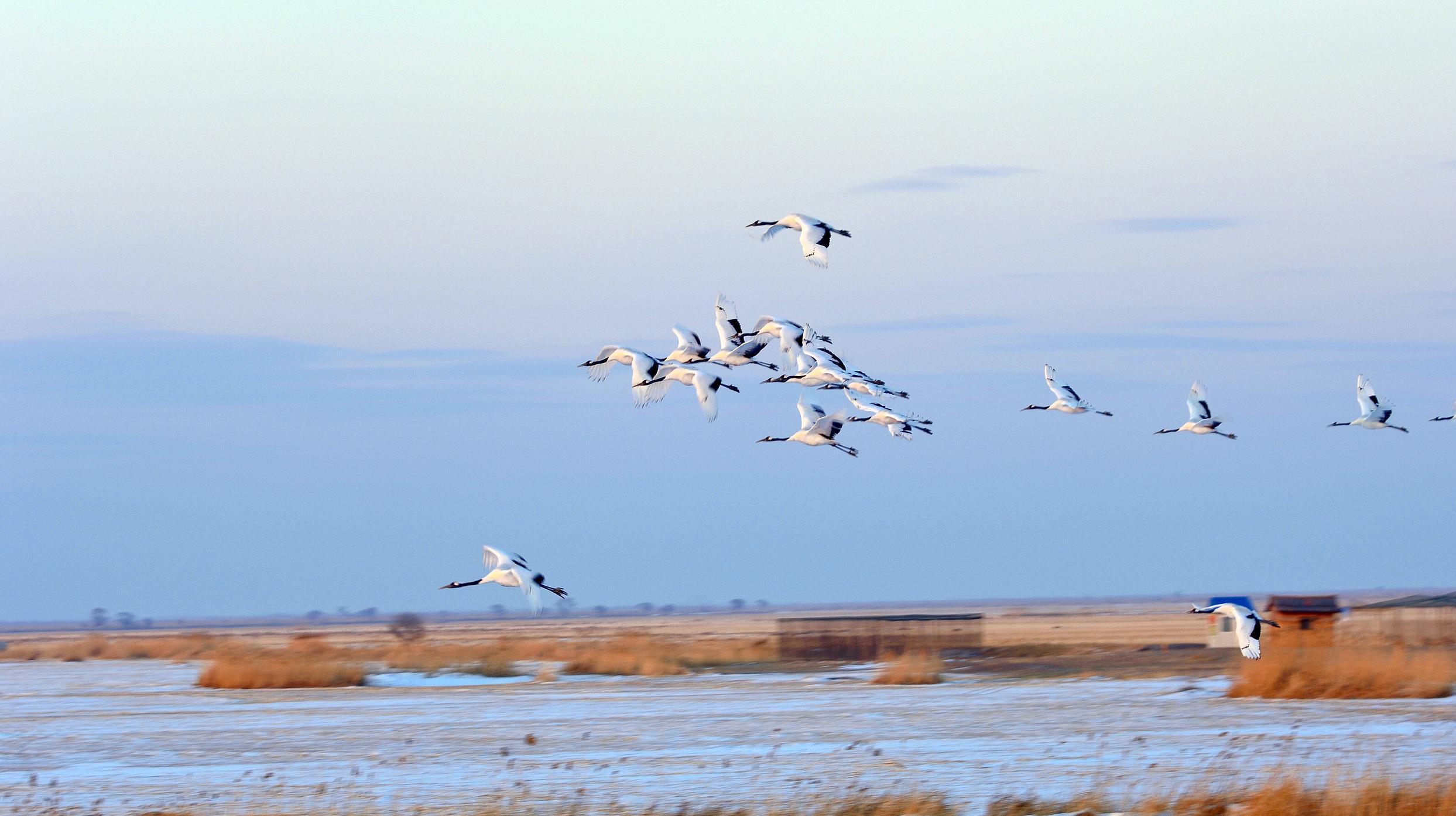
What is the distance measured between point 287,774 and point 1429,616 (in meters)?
41.1

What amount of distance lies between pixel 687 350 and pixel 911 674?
22.8 metres

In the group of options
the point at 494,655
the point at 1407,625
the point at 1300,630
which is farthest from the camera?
the point at 494,655

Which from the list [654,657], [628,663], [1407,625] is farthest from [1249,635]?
[654,657]

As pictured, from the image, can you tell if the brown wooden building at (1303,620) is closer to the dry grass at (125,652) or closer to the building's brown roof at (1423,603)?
the building's brown roof at (1423,603)

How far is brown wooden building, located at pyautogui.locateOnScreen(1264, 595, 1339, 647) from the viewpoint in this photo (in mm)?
44781

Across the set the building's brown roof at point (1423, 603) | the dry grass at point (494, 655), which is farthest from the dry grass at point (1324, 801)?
the building's brown roof at point (1423, 603)

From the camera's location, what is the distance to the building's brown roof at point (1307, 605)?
52.5 m

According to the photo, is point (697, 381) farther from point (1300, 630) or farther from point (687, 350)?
point (1300, 630)

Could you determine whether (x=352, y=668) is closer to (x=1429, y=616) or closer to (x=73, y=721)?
(x=73, y=721)

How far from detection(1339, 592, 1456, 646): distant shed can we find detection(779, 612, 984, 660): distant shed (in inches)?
559

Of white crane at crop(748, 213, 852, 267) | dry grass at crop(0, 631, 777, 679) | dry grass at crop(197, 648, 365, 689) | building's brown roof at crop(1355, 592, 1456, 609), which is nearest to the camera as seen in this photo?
white crane at crop(748, 213, 852, 267)

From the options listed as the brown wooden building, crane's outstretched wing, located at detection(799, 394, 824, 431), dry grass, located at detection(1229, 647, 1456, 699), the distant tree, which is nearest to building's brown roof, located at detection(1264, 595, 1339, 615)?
the brown wooden building

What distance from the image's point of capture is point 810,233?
26.0 meters

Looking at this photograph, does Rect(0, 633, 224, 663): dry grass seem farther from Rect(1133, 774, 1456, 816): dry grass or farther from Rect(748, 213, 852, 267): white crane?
Rect(1133, 774, 1456, 816): dry grass
